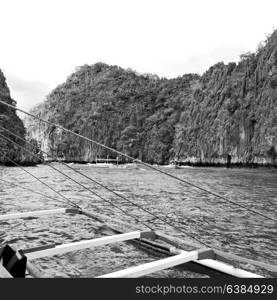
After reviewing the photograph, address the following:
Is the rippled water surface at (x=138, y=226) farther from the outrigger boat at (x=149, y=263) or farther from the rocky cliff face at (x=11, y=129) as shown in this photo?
the rocky cliff face at (x=11, y=129)

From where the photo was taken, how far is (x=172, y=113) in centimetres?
12625

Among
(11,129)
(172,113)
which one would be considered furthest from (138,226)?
(172,113)

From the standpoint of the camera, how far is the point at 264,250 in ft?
30.1

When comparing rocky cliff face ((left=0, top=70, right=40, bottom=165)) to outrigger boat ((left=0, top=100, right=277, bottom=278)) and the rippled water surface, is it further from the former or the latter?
outrigger boat ((left=0, top=100, right=277, bottom=278))

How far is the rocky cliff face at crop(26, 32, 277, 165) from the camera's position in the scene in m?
79.2

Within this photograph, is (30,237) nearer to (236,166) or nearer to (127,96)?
(236,166)

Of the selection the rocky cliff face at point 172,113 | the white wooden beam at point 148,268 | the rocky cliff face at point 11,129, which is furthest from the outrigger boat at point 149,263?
the rocky cliff face at point 172,113

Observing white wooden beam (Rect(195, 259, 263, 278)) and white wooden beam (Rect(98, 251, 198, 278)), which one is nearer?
white wooden beam (Rect(98, 251, 198, 278))

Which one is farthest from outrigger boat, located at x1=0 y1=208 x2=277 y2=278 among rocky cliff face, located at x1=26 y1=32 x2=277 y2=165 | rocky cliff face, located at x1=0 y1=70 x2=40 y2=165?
rocky cliff face, located at x1=26 y1=32 x2=277 y2=165

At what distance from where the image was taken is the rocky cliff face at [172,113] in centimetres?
7925

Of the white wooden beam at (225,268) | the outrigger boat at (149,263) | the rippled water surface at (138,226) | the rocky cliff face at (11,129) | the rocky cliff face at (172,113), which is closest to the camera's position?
the outrigger boat at (149,263)
